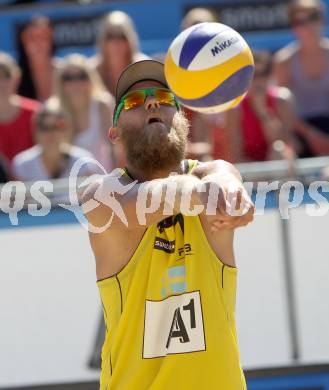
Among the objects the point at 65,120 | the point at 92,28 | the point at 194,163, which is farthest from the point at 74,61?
the point at 194,163

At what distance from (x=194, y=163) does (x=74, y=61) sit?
3.74 metres

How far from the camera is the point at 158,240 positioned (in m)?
3.64

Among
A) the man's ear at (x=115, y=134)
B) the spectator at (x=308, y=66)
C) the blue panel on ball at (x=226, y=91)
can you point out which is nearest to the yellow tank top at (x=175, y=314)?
the man's ear at (x=115, y=134)

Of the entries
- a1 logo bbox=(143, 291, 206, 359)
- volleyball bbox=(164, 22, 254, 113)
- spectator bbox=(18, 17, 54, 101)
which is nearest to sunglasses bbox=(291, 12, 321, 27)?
spectator bbox=(18, 17, 54, 101)

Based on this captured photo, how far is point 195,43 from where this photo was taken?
4.24 m

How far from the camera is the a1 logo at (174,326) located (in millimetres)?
3607

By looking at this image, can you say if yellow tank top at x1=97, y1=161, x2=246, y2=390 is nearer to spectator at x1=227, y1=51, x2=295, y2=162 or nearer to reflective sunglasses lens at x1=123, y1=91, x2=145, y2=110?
reflective sunglasses lens at x1=123, y1=91, x2=145, y2=110

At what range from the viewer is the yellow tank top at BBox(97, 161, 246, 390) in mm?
3605

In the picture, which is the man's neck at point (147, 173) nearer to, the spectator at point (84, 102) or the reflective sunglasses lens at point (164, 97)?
the reflective sunglasses lens at point (164, 97)

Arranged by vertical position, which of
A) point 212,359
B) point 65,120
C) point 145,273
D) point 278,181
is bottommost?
point 212,359

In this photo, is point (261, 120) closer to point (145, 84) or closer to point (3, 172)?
point (3, 172)

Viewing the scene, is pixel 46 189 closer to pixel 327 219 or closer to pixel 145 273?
pixel 327 219

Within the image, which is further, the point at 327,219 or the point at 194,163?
the point at 327,219

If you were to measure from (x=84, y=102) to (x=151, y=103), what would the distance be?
364 centimetres
